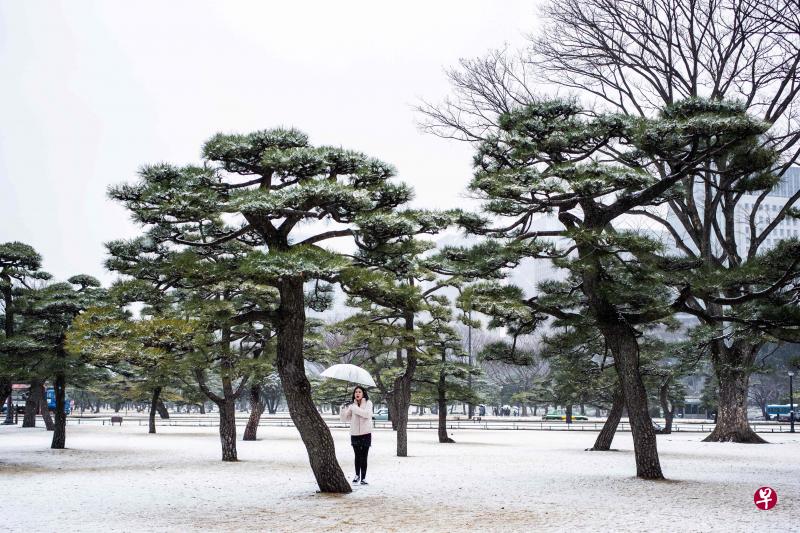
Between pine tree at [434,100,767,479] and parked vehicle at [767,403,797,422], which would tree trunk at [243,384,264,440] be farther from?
parked vehicle at [767,403,797,422]

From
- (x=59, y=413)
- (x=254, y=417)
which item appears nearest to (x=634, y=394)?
(x=59, y=413)

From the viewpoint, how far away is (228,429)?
19141 millimetres

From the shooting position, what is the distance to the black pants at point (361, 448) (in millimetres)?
12336

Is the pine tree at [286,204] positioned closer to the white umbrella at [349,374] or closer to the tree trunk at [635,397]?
the white umbrella at [349,374]

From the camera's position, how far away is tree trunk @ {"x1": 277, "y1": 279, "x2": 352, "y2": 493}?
11203mm

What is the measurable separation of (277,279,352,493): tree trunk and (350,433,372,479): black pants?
871 millimetres

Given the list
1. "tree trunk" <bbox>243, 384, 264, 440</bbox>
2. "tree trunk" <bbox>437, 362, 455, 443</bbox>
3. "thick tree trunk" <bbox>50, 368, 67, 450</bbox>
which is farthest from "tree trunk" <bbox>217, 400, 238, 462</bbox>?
"tree trunk" <bbox>437, 362, 455, 443</bbox>

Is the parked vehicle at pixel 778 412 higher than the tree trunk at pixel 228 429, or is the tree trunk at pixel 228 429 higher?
the tree trunk at pixel 228 429

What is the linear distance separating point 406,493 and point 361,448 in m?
1.06

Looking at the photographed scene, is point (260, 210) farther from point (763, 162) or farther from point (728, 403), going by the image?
point (728, 403)

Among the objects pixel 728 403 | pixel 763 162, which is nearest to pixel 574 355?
pixel 728 403

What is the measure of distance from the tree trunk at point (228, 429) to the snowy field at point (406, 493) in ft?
1.29

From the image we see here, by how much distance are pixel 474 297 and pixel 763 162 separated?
4.95 m

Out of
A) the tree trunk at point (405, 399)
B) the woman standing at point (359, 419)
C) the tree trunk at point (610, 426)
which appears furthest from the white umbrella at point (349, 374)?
the tree trunk at point (610, 426)
